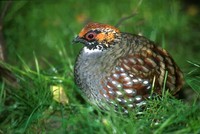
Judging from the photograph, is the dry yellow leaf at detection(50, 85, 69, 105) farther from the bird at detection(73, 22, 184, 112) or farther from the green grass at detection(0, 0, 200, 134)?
the bird at detection(73, 22, 184, 112)

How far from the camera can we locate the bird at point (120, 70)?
4191mm

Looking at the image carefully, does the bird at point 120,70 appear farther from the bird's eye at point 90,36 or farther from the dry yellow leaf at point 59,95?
the dry yellow leaf at point 59,95

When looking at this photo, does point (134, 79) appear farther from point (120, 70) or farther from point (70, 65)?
point (70, 65)

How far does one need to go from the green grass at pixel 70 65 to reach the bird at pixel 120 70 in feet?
0.40

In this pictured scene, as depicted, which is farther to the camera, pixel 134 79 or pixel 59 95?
pixel 59 95

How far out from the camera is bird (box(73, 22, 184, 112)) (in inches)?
165

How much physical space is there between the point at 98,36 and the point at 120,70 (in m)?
0.36

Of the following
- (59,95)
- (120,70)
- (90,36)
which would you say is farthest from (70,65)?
(120,70)

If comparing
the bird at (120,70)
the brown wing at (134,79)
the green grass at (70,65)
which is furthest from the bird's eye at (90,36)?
the green grass at (70,65)

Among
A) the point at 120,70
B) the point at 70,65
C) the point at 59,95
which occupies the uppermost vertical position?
the point at 70,65

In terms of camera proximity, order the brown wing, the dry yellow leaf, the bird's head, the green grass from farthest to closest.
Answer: the dry yellow leaf, the bird's head, the brown wing, the green grass

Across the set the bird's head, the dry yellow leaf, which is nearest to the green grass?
the dry yellow leaf

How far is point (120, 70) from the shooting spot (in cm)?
420

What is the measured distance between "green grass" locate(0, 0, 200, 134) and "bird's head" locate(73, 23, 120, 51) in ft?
1.63
